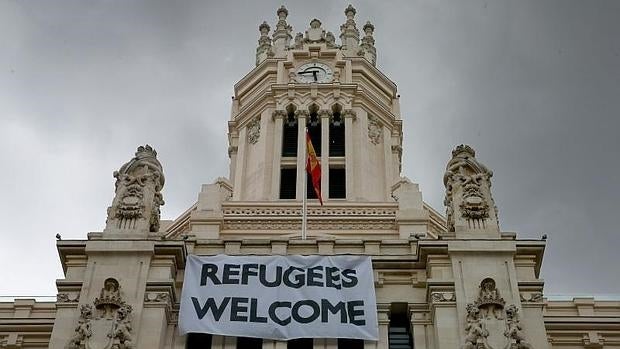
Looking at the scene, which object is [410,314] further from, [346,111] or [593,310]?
[346,111]

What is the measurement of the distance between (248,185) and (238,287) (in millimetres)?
30698

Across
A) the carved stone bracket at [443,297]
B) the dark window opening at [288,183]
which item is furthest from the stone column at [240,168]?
the carved stone bracket at [443,297]

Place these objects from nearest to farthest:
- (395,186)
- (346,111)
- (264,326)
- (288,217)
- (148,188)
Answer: (264,326), (148,188), (288,217), (395,186), (346,111)

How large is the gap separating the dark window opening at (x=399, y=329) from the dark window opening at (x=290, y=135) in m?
33.1

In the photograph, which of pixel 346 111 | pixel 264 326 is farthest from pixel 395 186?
pixel 264 326

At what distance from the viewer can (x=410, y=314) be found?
36156 mm

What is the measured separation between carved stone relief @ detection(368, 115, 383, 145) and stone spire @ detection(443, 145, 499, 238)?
2938 centimetres

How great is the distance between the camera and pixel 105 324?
34.4m

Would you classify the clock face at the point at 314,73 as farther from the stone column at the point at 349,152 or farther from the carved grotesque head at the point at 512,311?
the carved grotesque head at the point at 512,311

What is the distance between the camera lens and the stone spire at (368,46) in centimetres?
8009

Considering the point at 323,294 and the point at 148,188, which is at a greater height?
the point at 148,188

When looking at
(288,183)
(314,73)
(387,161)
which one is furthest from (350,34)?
(288,183)

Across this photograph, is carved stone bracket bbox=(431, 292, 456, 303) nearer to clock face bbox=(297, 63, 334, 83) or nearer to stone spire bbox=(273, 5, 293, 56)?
clock face bbox=(297, 63, 334, 83)

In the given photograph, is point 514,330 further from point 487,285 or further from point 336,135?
point 336,135
